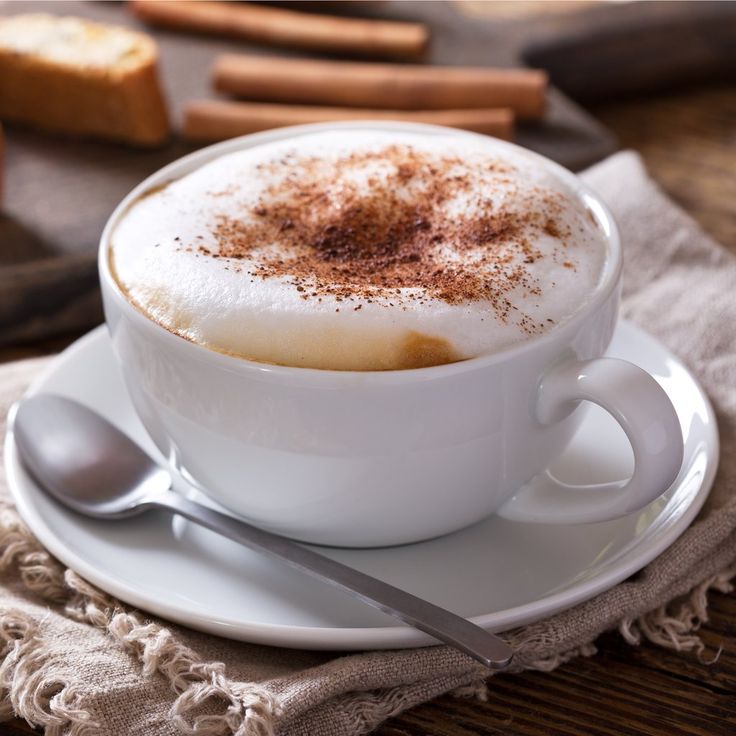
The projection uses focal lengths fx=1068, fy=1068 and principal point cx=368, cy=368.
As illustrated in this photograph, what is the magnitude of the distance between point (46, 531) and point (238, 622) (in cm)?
26

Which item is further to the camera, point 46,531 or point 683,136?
point 683,136

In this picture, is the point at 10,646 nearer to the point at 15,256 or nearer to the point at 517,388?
the point at 517,388

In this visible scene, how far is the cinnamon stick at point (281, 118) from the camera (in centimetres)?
204

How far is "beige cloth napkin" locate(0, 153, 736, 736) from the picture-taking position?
93 centimetres

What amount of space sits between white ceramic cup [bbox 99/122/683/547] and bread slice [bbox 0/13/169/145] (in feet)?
3.45

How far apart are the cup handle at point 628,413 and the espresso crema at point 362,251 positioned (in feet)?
0.19

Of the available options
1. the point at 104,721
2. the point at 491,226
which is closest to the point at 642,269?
the point at 491,226

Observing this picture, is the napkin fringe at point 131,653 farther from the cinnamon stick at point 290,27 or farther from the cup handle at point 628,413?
the cinnamon stick at point 290,27

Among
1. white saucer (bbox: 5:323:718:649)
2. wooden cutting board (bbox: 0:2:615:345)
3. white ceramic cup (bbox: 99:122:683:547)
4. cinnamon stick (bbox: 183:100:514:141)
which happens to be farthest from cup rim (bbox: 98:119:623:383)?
cinnamon stick (bbox: 183:100:514:141)

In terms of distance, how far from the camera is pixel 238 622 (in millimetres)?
999

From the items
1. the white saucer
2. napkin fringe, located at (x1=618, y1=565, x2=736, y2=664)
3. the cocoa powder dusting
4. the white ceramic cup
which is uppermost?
the cocoa powder dusting

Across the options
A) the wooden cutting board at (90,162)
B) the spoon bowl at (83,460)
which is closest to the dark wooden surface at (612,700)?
the spoon bowl at (83,460)

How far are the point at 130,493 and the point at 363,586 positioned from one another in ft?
1.01

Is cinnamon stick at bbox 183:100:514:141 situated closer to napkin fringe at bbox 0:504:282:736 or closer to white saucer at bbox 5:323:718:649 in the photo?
white saucer at bbox 5:323:718:649
